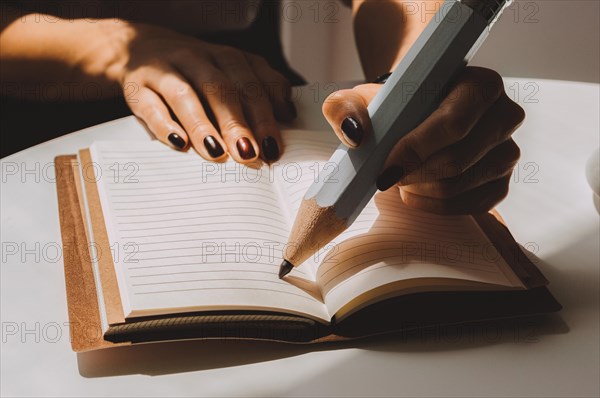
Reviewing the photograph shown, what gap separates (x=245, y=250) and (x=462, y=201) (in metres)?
0.20

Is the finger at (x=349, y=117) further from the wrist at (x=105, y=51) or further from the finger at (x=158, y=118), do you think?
the wrist at (x=105, y=51)

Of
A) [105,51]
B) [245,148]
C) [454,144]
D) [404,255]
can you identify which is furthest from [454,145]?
[105,51]

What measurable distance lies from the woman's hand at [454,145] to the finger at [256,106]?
0.38 ft

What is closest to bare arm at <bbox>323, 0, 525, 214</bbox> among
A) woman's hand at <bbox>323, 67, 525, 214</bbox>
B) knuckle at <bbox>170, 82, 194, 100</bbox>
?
woman's hand at <bbox>323, 67, 525, 214</bbox>

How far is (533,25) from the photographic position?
1314 mm

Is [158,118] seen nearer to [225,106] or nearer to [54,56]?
[225,106]

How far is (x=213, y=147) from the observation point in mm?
676

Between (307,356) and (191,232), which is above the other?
(191,232)

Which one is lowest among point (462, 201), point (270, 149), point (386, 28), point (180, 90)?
point (462, 201)

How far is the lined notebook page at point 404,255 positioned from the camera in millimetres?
503

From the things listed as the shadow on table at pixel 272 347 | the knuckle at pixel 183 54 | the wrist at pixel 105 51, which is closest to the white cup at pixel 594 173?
the shadow on table at pixel 272 347

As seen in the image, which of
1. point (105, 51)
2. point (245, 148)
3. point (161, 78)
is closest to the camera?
point (245, 148)

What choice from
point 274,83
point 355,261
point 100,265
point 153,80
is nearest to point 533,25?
point 274,83

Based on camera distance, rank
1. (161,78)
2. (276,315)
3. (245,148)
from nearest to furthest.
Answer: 1. (276,315)
2. (245,148)
3. (161,78)
